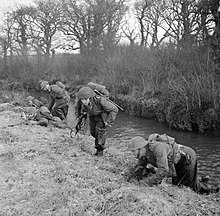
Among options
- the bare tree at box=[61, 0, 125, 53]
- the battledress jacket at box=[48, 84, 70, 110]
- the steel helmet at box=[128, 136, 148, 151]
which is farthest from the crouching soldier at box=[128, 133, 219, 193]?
the bare tree at box=[61, 0, 125, 53]

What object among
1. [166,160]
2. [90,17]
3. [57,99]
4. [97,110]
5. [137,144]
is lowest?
[166,160]

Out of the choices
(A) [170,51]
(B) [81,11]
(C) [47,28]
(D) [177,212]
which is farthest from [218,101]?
(C) [47,28]

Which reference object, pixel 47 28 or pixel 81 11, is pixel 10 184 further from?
pixel 47 28

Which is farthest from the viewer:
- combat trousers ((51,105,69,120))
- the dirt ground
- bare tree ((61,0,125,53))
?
bare tree ((61,0,125,53))

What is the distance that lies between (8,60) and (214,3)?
26988 mm

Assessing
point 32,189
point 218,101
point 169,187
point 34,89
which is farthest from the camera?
point 34,89

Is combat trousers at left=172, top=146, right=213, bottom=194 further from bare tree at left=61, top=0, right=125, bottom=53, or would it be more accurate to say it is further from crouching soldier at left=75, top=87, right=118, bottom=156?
bare tree at left=61, top=0, right=125, bottom=53

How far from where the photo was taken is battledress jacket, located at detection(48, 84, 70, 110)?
9.02 metres

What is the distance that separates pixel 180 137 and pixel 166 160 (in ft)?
22.1

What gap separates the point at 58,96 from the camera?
30.2ft

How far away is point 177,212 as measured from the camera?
372 cm

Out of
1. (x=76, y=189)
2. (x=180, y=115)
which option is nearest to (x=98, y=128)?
(x=76, y=189)

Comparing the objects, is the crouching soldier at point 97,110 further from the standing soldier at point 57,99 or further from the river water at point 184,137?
the standing soldier at point 57,99

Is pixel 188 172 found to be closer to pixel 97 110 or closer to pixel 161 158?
pixel 161 158
